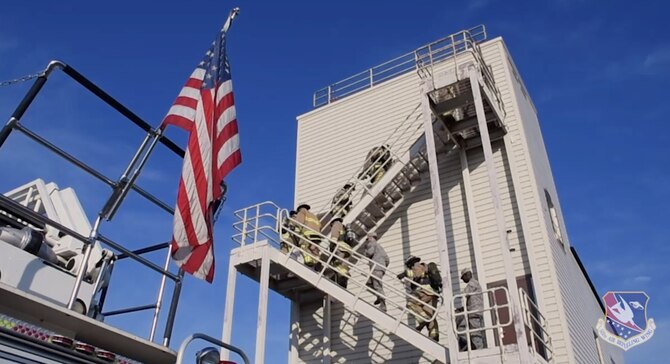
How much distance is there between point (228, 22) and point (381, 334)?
25.5ft

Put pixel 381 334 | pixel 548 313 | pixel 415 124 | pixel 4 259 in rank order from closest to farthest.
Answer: pixel 4 259
pixel 548 313
pixel 381 334
pixel 415 124

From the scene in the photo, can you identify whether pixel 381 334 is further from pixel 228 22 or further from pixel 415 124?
pixel 228 22

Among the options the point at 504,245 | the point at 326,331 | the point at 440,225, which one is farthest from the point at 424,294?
the point at 326,331

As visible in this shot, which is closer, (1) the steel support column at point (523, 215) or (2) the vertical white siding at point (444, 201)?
(1) the steel support column at point (523, 215)

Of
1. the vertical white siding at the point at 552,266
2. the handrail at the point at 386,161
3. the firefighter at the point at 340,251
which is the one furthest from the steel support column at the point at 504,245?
the firefighter at the point at 340,251

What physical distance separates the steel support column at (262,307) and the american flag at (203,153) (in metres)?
4.03

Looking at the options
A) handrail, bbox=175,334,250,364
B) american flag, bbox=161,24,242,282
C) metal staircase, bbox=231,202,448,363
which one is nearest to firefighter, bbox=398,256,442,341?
metal staircase, bbox=231,202,448,363

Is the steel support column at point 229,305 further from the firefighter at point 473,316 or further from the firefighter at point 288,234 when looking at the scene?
the firefighter at point 473,316

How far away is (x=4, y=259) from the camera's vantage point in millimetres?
5457

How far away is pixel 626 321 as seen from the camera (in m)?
15.8

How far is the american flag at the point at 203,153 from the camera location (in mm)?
7207

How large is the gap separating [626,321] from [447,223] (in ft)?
21.2

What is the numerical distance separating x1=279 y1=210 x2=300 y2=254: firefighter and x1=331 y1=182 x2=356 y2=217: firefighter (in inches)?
65.3

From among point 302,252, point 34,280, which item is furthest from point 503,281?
point 34,280
